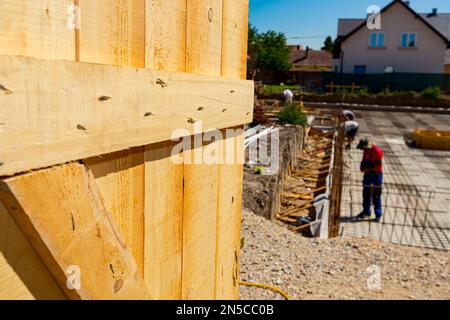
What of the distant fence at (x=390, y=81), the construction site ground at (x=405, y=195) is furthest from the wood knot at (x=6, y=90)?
the distant fence at (x=390, y=81)

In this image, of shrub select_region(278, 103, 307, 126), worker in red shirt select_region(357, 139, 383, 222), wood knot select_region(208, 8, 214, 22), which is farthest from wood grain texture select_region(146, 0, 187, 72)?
shrub select_region(278, 103, 307, 126)

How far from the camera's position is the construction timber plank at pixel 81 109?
0.68 metres

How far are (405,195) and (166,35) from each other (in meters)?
10.9

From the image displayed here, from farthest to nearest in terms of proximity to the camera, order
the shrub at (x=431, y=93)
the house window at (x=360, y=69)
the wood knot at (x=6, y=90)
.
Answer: the house window at (x=360, y=69)
the shrub at (x=431, y=93)
the wood knot at (x=6, y=90)

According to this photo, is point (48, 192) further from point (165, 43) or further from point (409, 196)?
point (409, 196)

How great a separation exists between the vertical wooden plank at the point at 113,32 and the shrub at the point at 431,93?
3671 centimetres

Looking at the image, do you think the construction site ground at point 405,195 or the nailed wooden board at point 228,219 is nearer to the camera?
the nailed wooden board at point 228,219

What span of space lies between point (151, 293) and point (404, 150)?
1811 cm

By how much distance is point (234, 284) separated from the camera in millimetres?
2010

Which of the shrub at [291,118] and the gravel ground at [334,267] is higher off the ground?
the shrub at [291,118]

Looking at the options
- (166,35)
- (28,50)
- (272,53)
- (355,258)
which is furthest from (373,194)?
(272,53)

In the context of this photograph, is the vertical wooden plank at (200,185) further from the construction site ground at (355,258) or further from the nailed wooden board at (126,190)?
the construction site ground at (355,258)

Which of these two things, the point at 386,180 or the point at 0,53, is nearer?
the point at 0,53
